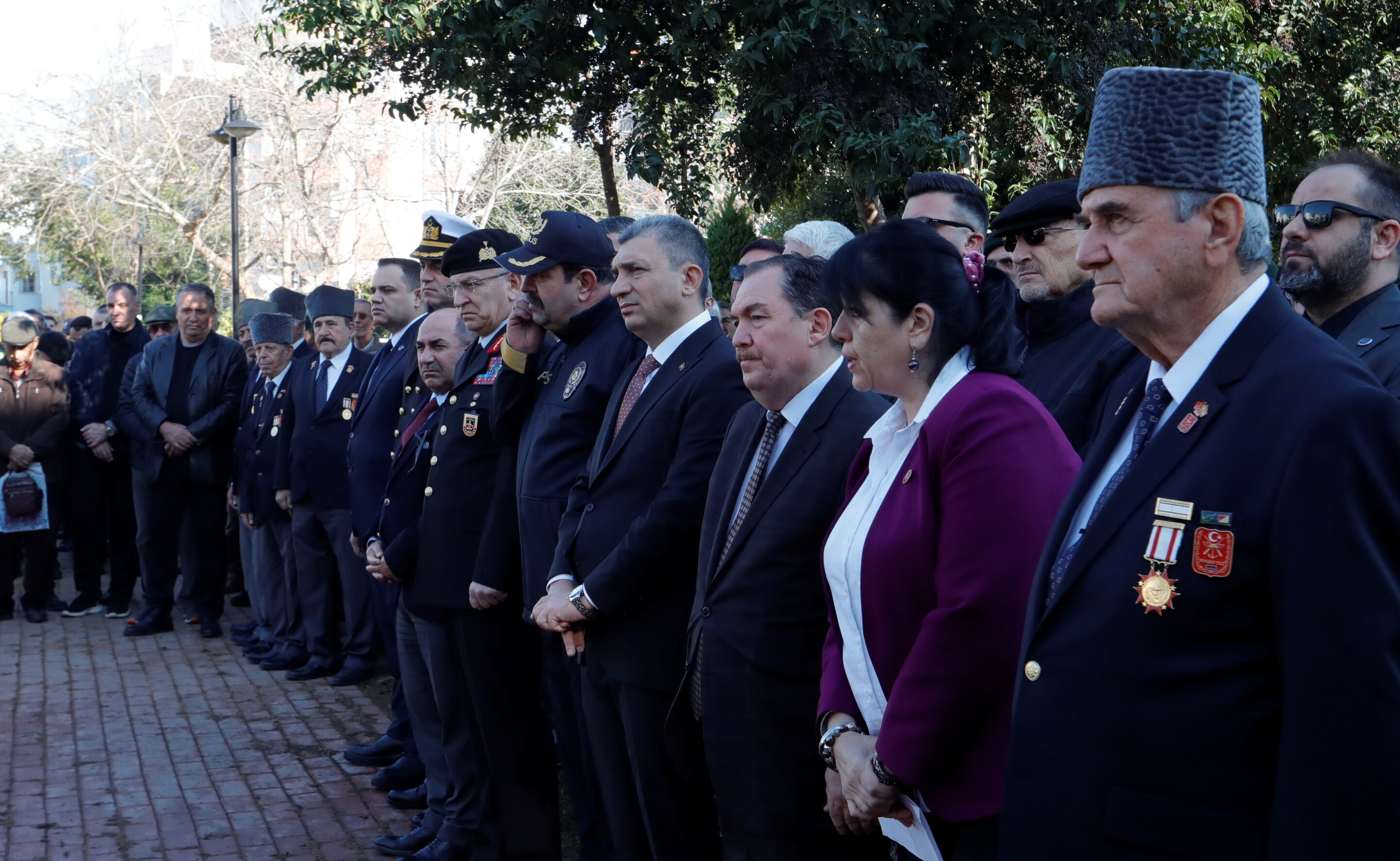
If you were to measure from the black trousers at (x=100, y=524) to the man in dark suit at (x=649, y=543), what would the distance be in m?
7.34

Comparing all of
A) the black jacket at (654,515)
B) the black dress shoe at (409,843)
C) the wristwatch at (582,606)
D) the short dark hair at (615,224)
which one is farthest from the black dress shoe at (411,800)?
the short dark hair at (615,224)

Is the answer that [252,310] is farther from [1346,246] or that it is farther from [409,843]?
[1346,246]

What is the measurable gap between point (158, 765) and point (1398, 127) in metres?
10.5

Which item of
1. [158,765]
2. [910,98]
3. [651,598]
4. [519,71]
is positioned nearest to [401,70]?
[519,71]

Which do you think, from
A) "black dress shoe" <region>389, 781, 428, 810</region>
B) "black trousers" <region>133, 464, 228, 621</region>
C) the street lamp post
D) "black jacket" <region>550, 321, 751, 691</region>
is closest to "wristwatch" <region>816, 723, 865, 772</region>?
"black jacket" <region>550, 321, 751, 691</region>

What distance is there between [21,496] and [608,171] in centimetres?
625

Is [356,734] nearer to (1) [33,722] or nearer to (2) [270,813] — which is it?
(2) [270,813]

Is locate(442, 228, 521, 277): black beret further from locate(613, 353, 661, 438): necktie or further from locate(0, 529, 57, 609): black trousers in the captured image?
locate(0, 529, 57, 609): black trousers

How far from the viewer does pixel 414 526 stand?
482cm

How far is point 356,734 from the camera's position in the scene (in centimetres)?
670

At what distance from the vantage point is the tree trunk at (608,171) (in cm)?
1259

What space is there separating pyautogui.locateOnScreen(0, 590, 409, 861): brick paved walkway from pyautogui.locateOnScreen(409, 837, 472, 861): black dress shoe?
Answer: 408mm

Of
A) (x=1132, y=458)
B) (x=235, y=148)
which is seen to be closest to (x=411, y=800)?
(x=1132, y=458)

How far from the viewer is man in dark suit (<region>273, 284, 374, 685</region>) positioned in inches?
302
